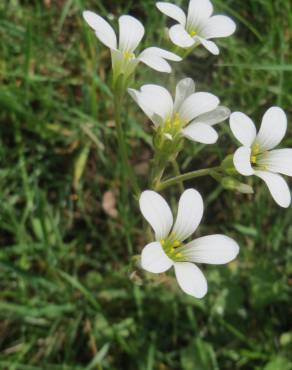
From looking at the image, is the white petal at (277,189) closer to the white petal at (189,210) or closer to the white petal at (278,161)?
the white petal at (278,161)

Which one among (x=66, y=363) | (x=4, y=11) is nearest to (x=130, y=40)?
(x=4, y=11)

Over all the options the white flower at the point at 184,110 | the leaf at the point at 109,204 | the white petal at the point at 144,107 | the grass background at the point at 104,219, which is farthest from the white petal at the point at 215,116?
the leaf at the point at 109,204

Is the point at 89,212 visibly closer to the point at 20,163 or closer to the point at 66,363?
the point at 20,163

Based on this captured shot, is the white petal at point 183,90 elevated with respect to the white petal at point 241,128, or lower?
elevated

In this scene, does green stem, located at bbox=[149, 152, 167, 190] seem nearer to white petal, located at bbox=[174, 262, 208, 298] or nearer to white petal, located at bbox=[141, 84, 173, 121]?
white petal, located at bbox=[141, 84, 173, 121]

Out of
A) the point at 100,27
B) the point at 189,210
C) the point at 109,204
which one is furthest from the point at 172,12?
the point at 109,204

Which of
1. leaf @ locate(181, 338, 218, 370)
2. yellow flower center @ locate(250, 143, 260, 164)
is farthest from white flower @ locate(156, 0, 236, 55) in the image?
leaf @ locate(181, 338, 218, 370)

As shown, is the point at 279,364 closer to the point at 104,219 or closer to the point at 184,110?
the point at 104,219
